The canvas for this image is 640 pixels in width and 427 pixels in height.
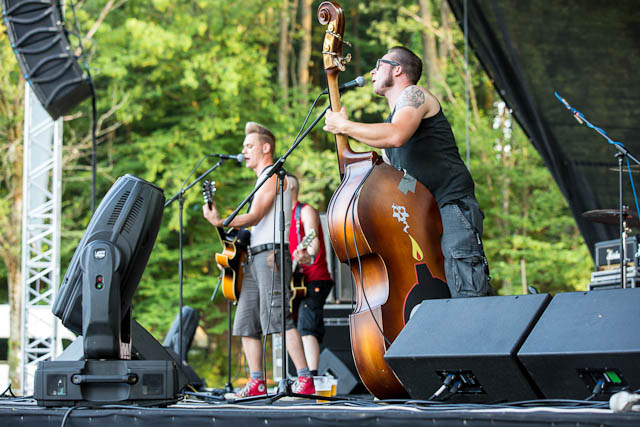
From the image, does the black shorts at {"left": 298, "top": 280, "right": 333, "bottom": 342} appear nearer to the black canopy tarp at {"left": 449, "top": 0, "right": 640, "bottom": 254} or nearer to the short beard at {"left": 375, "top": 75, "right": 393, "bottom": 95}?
the short beard at {"left": 375, "top": 75, "right": 393, "bottom": 95}

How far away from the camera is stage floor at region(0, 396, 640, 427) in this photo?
197 cm

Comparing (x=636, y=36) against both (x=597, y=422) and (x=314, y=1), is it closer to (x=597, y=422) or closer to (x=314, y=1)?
(x=597, y=422)

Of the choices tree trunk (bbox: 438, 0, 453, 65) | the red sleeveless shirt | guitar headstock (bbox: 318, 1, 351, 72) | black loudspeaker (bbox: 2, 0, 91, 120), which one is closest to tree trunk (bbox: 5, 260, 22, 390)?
black loudspeaker (bbox: 2, 0, 91, 120)

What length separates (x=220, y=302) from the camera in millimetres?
14414

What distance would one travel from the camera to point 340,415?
7.31 feet

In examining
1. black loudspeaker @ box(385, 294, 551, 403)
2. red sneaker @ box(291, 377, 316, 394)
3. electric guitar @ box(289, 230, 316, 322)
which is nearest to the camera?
black loudspeaker @ box(385, 294, 551, 403)

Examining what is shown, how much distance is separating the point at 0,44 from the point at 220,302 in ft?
19.3

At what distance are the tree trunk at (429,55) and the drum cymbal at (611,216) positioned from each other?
837 cm

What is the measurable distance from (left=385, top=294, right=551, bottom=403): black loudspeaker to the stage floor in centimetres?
17

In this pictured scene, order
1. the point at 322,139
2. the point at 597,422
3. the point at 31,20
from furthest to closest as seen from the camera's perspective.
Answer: the point at 322,139
the point at 31,20
the point at 597,422

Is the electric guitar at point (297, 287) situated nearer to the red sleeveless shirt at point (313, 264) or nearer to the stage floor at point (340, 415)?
the red sleeveless shirt at point (313, 264)

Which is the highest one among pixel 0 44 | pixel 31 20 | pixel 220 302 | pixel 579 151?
pixel 0 44

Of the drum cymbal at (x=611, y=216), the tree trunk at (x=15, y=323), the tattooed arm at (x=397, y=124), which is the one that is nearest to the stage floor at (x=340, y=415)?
the tattooed arm at (x=397, y=124)

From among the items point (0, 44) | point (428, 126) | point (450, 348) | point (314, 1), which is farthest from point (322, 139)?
point (450, 348)
